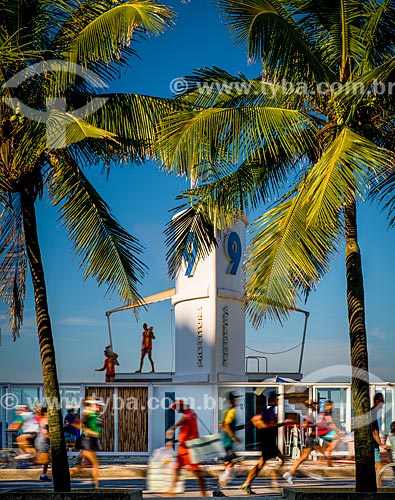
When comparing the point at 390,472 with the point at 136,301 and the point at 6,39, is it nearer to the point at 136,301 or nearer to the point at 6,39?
the point at 136,301

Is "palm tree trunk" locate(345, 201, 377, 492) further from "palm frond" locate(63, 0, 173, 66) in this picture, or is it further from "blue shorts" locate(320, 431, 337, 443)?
"blue shorts" locate(320, 431, 337, 443)

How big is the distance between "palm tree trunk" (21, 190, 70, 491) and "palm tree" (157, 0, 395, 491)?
2.59 metres

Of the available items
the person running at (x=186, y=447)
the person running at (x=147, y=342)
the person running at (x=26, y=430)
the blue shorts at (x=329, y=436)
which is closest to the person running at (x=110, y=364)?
the person running at (x=147, y=342)

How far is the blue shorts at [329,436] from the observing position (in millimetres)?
22453

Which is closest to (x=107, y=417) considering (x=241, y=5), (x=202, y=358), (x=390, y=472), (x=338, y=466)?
(x=202, y=358)

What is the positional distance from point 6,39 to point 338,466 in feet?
42.9

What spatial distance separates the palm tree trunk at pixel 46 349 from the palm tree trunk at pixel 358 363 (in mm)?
4840

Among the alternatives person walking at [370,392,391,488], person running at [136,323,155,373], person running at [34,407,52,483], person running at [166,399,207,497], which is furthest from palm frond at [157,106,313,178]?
person running at [136,323,155,373]

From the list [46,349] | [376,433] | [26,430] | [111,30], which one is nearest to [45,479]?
[26,430]

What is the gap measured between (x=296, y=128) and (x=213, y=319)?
1364cm

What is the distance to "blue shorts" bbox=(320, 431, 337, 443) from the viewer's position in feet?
73.7

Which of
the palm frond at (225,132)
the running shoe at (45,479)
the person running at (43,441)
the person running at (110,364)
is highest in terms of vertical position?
the palm frond at (225,132)

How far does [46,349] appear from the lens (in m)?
16.7

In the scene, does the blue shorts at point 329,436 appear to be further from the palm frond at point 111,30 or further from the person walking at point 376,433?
the palm frond at point 111,30
